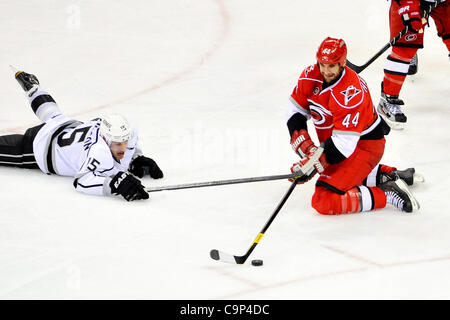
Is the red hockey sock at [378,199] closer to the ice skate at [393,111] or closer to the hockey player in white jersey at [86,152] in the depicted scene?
the hockey player in white jersey at [86,152]

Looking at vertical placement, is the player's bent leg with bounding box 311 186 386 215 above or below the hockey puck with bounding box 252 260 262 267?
below

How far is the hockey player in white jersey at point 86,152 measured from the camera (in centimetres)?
412

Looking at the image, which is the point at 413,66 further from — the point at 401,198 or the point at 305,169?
the point at 305,169

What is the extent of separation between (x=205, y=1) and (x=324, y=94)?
382 cm

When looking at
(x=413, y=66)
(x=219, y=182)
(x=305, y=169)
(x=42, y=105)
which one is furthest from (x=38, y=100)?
(x=413, y=66)

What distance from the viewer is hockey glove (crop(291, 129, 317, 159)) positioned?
414 cm

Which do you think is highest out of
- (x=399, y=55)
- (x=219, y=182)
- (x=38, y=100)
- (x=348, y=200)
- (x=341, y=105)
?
(x=341, y=105)

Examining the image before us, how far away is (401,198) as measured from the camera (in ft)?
13.5

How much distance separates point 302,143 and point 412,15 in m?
1.51

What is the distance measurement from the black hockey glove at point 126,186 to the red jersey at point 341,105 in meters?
0.94

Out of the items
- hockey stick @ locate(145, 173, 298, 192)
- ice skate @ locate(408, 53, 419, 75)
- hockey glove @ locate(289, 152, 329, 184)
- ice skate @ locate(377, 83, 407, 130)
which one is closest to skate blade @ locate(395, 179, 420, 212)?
hockey glove @ locate(289, 152, 329, 184)

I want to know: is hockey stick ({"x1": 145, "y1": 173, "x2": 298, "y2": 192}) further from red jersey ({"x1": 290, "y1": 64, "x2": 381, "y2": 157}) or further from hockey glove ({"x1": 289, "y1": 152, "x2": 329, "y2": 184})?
red jersey ({"x1": 290, "y1": 64, "x2": 381, "y2": 157})

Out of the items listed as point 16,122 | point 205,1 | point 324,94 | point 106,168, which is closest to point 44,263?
point 106,168

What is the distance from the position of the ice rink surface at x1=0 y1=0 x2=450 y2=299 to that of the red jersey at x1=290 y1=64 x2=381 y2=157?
0.41 meters
